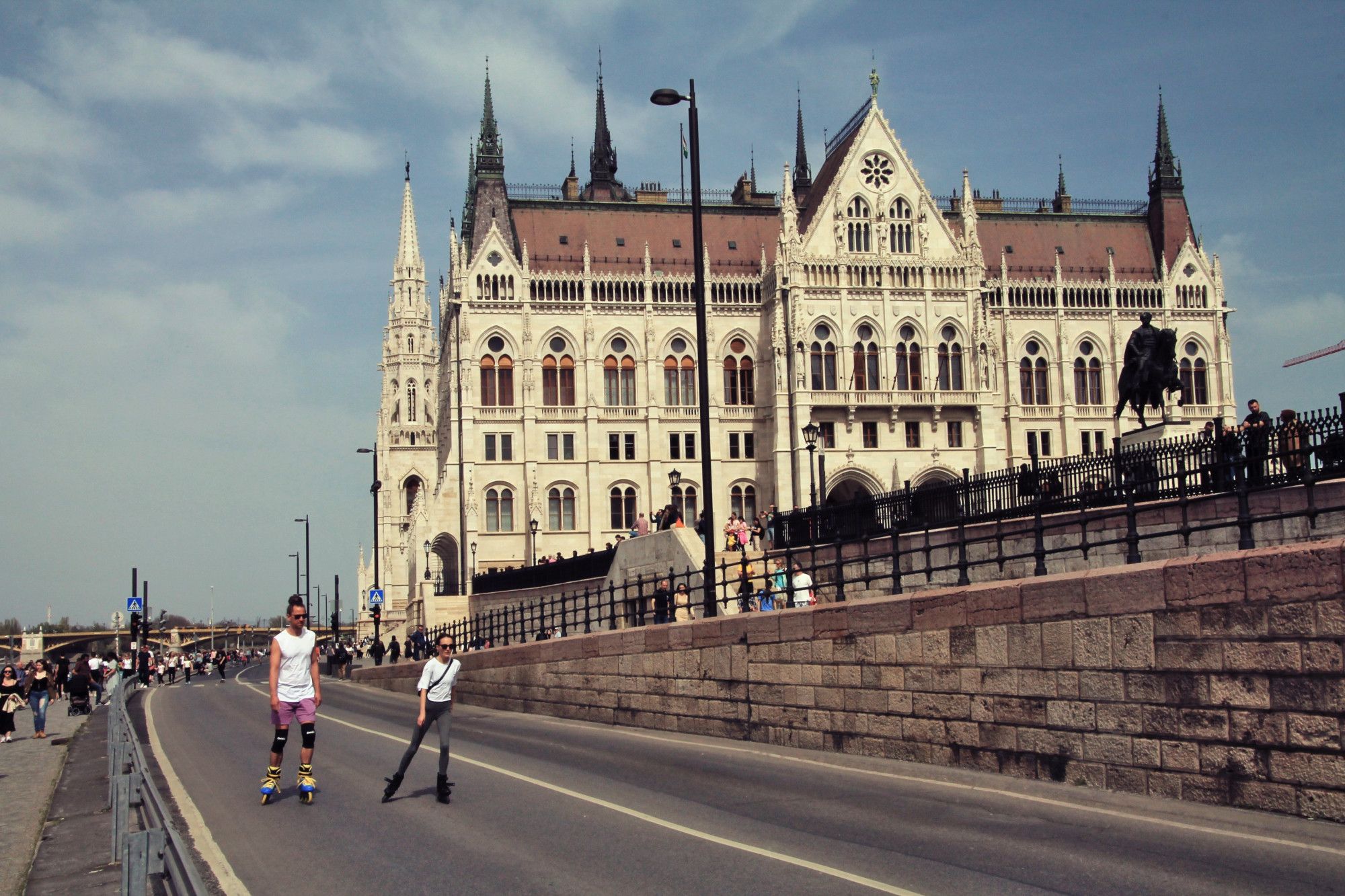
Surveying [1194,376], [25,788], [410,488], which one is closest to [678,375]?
[1194,376]

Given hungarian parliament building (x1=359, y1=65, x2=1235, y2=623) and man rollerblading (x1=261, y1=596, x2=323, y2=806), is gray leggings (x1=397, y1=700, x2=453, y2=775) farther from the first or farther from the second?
hungarian parliament building (x1=359, y1=65, x2=1235, y2=623)

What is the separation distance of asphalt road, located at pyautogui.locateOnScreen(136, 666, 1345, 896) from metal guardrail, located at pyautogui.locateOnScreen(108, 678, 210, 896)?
74 cm

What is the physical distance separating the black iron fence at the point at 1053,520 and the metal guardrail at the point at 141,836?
803 centimetres

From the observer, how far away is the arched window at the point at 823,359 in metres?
69.4

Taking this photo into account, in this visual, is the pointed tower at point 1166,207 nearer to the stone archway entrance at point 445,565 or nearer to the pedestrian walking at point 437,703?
the stone archway entrance at point 445,565

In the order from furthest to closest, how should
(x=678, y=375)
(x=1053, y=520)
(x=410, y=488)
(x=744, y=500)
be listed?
1. (x=410, y=488)
2. (x=678, y=375)
3. (x=744, y=500)
4. (x=1053, y=520)

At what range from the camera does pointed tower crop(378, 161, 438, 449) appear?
108 m

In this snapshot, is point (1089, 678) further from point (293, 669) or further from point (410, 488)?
point (410, 488)

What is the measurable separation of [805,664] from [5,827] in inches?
368

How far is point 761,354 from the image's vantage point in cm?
7244

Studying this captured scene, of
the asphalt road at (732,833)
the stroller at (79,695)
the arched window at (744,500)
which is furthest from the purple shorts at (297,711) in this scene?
the arched window at (744,500)

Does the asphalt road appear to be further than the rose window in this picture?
No

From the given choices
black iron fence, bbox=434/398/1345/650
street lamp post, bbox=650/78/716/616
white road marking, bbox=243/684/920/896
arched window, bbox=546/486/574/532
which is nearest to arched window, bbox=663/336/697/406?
arched window, bbox=546/486/574/532

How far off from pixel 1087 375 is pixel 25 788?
6570 cm
